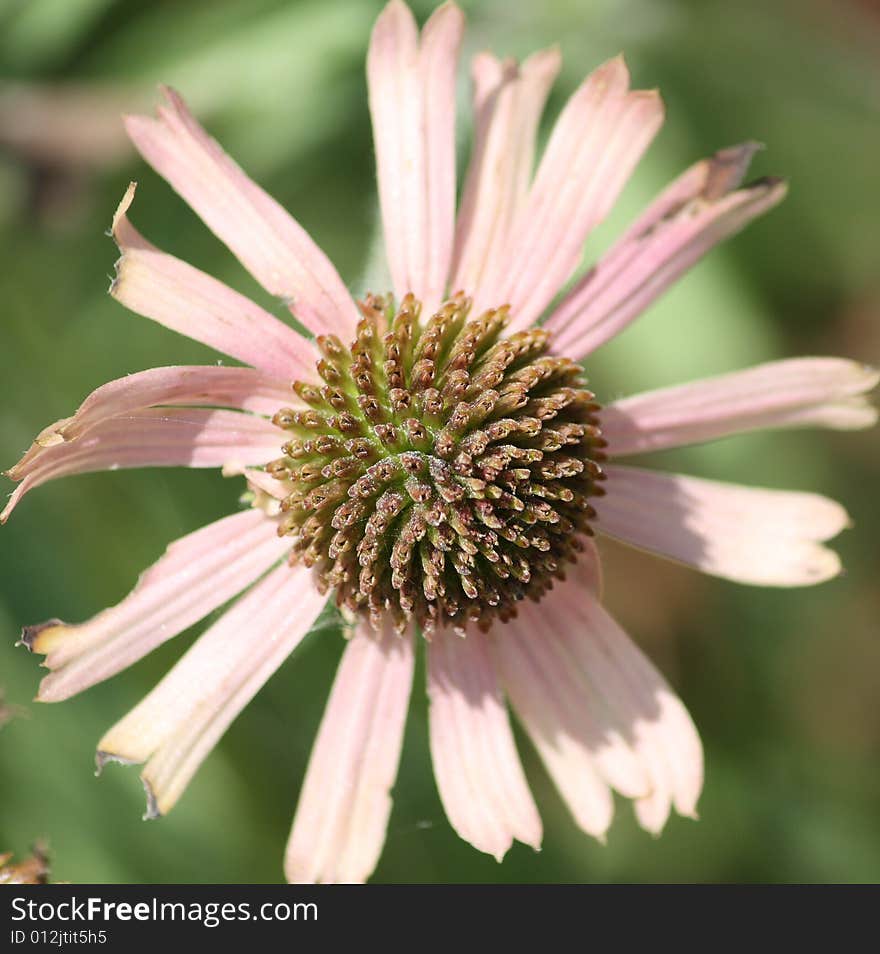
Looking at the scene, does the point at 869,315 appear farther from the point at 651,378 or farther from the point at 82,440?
the point at 82,440

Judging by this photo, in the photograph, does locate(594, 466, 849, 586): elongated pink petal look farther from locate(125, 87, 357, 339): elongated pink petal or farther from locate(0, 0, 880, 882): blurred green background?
locate(0, 0, 880, 882): blurred green background

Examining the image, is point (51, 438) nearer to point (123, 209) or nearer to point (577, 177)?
point (123, 209)

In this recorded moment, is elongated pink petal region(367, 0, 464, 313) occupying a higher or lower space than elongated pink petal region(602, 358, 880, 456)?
higher

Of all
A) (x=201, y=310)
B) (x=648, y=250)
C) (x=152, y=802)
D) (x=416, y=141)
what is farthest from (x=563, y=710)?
(x=416, y=141)

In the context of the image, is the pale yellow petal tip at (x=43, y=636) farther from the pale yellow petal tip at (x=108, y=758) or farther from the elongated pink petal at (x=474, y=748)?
the elongated pink petal at (x=474, y=748)

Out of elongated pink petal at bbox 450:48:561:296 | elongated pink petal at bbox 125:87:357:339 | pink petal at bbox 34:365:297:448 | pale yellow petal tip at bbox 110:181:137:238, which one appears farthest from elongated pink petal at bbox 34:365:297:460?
elongated pink petal at bbox 450:48:561:296

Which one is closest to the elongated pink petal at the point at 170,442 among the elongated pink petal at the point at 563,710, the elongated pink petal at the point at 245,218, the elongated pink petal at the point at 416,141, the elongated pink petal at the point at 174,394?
the elongated pink petal at the point at 174,394
